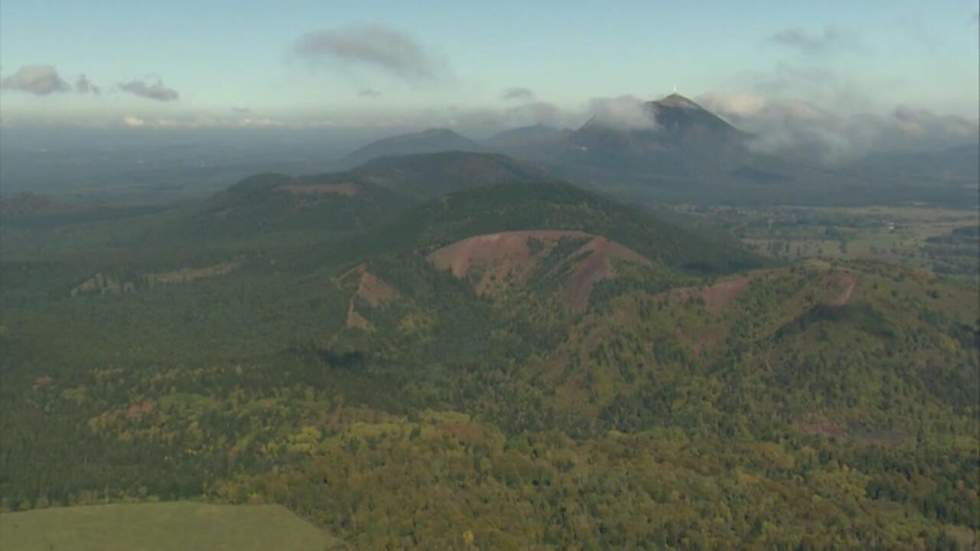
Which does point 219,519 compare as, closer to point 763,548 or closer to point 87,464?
point 87,464

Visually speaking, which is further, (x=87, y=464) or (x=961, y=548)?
(x=87, y=464)

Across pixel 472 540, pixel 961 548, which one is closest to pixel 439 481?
pixel 472 540

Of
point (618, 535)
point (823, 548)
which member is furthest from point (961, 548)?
point (618, 535)

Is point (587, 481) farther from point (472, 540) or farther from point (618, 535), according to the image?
point (472, 540)

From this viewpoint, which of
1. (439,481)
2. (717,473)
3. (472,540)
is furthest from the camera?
(717,473)

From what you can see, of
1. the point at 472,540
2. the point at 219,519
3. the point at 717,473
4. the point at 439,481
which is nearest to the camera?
the point at 472,540

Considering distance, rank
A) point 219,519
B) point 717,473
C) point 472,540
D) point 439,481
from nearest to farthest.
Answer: point 472,540
point 219,519
point 439,481
point 717,473
